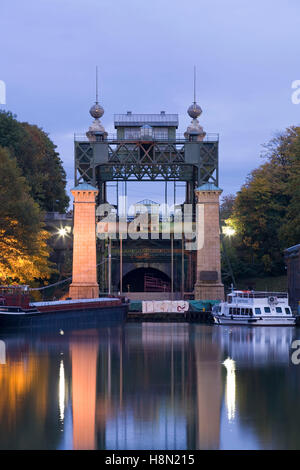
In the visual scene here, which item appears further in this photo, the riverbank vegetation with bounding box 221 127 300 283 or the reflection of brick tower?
the riverbank vegetation with bounding box 221 127 300 283

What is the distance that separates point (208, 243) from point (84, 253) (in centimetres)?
1328

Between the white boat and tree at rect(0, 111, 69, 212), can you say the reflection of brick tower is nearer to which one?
tree at rect(0, 111, 69, 212)

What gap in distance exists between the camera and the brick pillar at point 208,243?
81.1m

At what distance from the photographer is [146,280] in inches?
3890

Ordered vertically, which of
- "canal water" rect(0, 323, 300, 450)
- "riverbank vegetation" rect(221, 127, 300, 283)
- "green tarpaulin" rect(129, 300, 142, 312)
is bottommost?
"canal water" rect(0, 323, 300, 450)

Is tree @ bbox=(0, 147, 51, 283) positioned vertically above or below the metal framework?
below

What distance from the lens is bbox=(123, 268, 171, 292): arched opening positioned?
9756cm

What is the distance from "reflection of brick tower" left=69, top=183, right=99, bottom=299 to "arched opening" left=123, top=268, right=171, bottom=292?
51.1ft

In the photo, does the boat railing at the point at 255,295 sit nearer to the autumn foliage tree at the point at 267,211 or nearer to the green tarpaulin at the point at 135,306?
the green tarpaulin at the point at 135,306

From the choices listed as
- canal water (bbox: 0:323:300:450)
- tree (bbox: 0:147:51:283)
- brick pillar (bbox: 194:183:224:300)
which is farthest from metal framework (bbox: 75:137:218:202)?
canal water (bbox: 0:323:300:450)

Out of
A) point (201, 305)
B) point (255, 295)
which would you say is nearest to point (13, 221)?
point (255, 295)

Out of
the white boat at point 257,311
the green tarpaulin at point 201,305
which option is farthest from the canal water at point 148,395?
the green tarpaulin at point 201,305

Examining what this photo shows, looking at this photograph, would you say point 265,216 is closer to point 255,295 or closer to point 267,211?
point 267,211

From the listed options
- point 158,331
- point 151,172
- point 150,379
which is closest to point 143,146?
point 151,172
